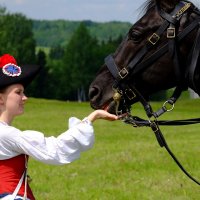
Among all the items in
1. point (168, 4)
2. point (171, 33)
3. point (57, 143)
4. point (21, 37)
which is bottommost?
point (21, 37)

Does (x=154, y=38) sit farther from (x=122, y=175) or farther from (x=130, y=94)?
(x=122, y=175)

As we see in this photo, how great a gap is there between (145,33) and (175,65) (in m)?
0.46

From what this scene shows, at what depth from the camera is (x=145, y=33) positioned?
5.65 m

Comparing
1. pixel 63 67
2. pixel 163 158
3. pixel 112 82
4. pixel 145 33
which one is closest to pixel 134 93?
pixel 112 82

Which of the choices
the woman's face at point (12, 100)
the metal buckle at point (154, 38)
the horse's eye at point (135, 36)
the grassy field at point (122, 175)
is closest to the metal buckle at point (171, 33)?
the metal buckle at point (154, 38)

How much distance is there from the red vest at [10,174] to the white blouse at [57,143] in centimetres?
19

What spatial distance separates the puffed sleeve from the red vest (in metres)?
0.24

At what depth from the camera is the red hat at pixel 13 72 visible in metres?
5.02

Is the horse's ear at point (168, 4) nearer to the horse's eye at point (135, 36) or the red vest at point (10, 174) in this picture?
the horse's eye at point (135, 36)

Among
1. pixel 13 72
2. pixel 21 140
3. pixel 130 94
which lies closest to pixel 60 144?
pixel 21 140

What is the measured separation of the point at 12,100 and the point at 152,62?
1.49 m

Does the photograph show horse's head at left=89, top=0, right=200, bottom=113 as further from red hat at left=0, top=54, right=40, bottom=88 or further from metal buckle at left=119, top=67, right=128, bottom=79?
red hat at left=0, top=54, right=40, bottom=88

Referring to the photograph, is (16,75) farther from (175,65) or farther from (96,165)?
(96,165)

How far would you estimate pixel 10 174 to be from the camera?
16.4ft
